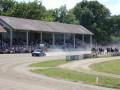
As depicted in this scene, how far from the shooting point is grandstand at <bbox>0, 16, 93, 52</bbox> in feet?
211

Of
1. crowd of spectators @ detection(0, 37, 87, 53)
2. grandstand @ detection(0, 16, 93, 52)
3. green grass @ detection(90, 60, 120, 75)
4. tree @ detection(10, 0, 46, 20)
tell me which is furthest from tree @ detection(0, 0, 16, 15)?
green grass @ detection(90, 60, 120, 75)

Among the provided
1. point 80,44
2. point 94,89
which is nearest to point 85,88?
point 94,89

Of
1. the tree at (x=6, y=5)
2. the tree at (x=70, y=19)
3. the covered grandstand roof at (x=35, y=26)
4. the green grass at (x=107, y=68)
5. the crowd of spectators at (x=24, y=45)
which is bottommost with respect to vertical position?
the green grass at (x=107, y=68)

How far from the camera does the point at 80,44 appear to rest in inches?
3487

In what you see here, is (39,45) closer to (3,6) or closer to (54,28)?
(54,28)

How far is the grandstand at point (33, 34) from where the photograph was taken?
6425 cm

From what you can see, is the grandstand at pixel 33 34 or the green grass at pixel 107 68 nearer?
the green grass at pixel 107 68

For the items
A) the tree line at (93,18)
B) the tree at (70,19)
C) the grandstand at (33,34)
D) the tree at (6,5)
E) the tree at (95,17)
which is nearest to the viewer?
the grandstand at (33,34)

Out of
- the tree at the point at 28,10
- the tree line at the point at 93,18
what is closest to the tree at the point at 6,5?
the tree at the point at 28,10

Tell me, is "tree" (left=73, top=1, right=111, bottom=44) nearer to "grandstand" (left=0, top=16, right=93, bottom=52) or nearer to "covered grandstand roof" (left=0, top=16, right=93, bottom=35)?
"grandstand" (left=0, top=16, right=93, bottom=52)

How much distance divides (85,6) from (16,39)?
59.2m

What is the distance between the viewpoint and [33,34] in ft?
248

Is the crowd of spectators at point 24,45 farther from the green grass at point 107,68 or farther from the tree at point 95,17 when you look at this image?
the tree at point 95,17

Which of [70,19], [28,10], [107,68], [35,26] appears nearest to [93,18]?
[70,19]
